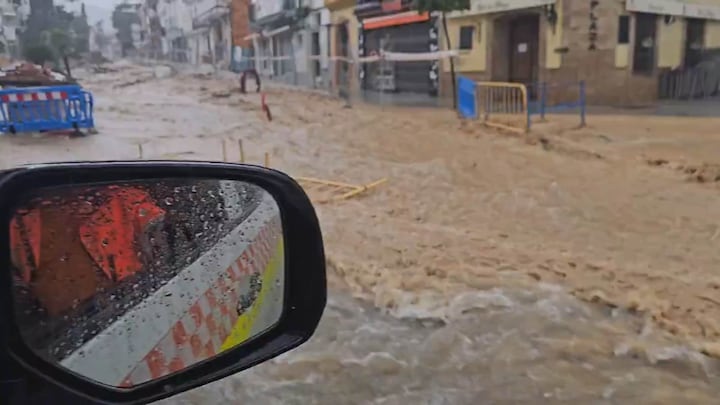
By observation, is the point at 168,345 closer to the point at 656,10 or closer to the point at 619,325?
the point at 619,325

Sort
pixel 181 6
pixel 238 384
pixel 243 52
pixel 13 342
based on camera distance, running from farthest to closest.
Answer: pixel 243 52 → pixel 181 6 → pixel 238 384 → pixel 13 342

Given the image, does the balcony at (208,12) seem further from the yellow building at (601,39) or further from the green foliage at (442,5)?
the yellow building at (601,39)

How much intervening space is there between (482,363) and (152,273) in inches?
77.7

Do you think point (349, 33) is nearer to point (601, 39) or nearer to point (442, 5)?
point (442, 5)

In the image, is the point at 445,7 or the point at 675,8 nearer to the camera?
the point at 675,8

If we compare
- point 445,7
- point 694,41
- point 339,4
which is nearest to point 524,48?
point 445,7

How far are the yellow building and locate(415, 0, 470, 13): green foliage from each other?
181 millimetres

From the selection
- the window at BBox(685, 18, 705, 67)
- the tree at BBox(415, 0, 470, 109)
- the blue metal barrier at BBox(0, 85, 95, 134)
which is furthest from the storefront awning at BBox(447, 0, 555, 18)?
the blue metal barrier at BBox(0, 85, 95, 134)

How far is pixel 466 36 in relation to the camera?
1380 centimetres

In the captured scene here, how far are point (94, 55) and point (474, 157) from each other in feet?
13.1

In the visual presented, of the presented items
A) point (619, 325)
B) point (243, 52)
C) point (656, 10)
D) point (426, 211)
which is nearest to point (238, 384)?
point (619, 325)

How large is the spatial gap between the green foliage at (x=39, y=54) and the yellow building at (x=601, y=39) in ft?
30.0

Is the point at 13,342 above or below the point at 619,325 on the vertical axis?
above

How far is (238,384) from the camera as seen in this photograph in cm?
247
